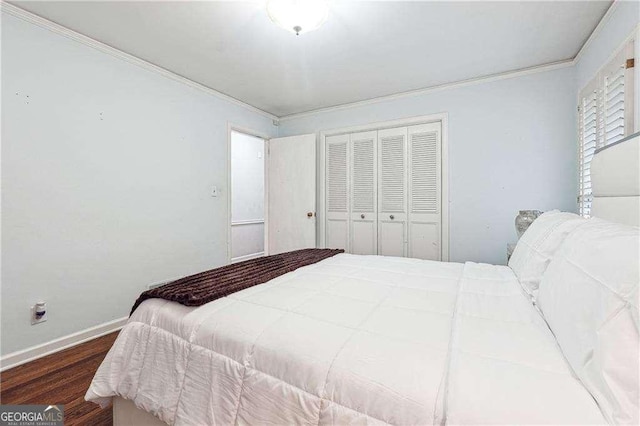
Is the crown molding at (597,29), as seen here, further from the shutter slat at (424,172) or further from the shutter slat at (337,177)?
the shutter slat at (337,177)

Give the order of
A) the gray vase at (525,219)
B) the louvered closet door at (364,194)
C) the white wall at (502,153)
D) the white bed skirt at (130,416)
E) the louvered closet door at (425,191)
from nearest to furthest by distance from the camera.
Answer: the white bed skirt at (130,416) → the gray vase at (525,219) → the white wall at (502,153) → the louvered closet door at (425,191) → the louvered closet door at (364,194)

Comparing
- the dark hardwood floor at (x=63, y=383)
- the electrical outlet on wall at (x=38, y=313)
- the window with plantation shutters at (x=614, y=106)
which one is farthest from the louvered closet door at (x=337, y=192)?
the electrical outlet on wall at (x=38, y=313)

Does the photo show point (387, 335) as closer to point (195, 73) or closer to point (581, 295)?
point (581, 295)

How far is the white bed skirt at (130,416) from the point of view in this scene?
47.8 inches

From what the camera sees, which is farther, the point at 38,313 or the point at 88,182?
the point at 88,182

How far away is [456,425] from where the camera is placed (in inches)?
25.3

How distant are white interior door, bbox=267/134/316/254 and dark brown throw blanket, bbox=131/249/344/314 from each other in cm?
193

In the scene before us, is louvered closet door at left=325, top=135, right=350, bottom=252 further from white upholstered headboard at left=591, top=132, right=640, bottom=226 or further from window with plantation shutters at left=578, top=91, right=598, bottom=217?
white upholstered headboard at left=591, top=132, right=640, bottom=226

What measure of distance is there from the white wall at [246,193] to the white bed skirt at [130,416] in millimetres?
3918

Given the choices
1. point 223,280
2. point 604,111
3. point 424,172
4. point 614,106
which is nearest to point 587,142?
point 604,111

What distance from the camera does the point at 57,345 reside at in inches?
87.2

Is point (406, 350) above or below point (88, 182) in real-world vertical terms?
below

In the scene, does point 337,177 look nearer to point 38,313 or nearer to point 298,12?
point 298,12

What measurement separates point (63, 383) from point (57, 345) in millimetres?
603
